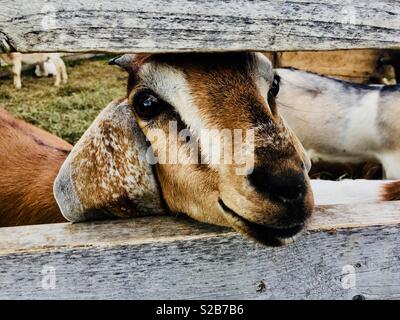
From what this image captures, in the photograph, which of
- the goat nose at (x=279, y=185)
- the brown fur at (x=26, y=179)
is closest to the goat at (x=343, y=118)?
the brown fur at (x=26, y=179)

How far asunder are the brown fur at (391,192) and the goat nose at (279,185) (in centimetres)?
157

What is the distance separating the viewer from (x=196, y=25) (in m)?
1.61

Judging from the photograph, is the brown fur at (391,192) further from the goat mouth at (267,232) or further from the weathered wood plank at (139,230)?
the goat mouth at (267,232)

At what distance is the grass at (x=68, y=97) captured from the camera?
7.55 m

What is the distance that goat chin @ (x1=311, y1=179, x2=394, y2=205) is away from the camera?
10.0ft

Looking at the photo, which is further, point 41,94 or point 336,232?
point 41,94

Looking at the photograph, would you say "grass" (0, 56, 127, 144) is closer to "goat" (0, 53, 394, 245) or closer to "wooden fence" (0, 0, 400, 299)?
"goat" (0, 53, 394, 245)

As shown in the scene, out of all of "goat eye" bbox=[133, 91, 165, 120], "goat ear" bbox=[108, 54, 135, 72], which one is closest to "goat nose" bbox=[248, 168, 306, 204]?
"goat eye" bbox=[133, 91, 165, 120]

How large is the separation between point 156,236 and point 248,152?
44 cm

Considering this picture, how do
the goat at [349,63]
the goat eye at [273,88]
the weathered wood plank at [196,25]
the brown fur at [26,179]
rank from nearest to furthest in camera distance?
the weathered wood plank at [196,25] < the goat eye at [273,88] < the brown fur at [26,179] < the goat at [349,63]
